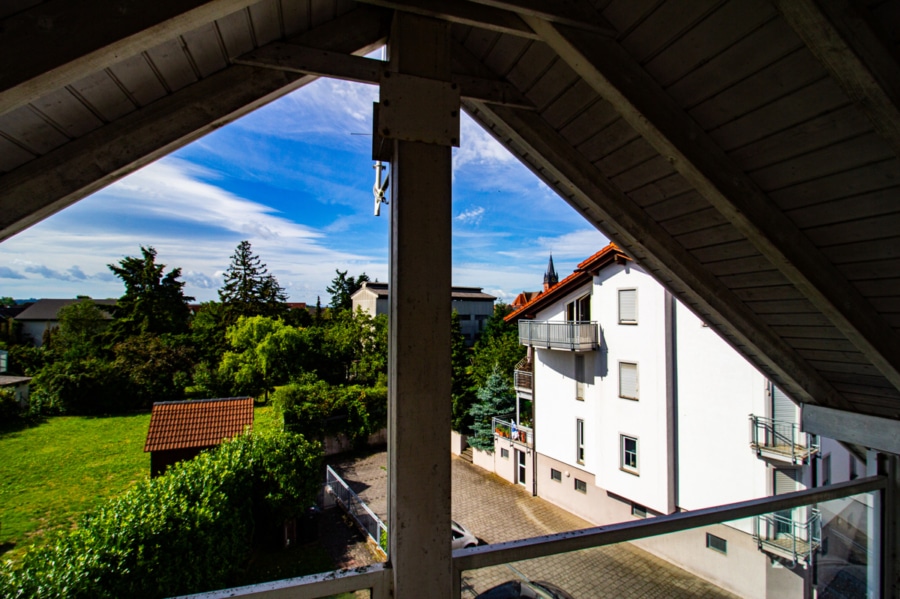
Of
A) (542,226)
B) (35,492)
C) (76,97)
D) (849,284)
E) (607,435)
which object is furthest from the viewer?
(542,226)

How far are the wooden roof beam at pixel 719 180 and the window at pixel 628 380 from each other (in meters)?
7.55

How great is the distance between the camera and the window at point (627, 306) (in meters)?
8.93

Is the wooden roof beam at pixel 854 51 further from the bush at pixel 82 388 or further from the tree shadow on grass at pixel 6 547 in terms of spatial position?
the bush at pixel 82 388

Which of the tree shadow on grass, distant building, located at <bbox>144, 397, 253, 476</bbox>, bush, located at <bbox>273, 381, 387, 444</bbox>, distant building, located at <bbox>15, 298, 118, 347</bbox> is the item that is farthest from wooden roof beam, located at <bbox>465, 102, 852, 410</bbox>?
distant building, located at <bbox>15, 298, 118, 347</bbox>

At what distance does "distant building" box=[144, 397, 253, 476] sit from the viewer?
7.98 m

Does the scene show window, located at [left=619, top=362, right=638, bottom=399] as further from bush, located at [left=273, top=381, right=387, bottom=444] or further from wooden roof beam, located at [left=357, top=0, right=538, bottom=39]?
wooden roof beam, located at [left=357, top=0, right=538, bottom=39]

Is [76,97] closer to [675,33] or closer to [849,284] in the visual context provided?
[675,33]

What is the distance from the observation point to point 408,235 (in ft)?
4.24

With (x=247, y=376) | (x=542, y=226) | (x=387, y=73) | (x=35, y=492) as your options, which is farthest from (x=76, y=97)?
(x=542, y=226)

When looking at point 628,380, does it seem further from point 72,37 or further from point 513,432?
point 72,37

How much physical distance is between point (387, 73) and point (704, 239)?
1.51m

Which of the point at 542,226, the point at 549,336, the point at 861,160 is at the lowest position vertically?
the point at 549,336

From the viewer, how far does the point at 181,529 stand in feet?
15.1

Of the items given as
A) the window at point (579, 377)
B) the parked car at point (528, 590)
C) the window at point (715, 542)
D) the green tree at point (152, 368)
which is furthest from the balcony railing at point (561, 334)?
the green tree at point (152, 368)
